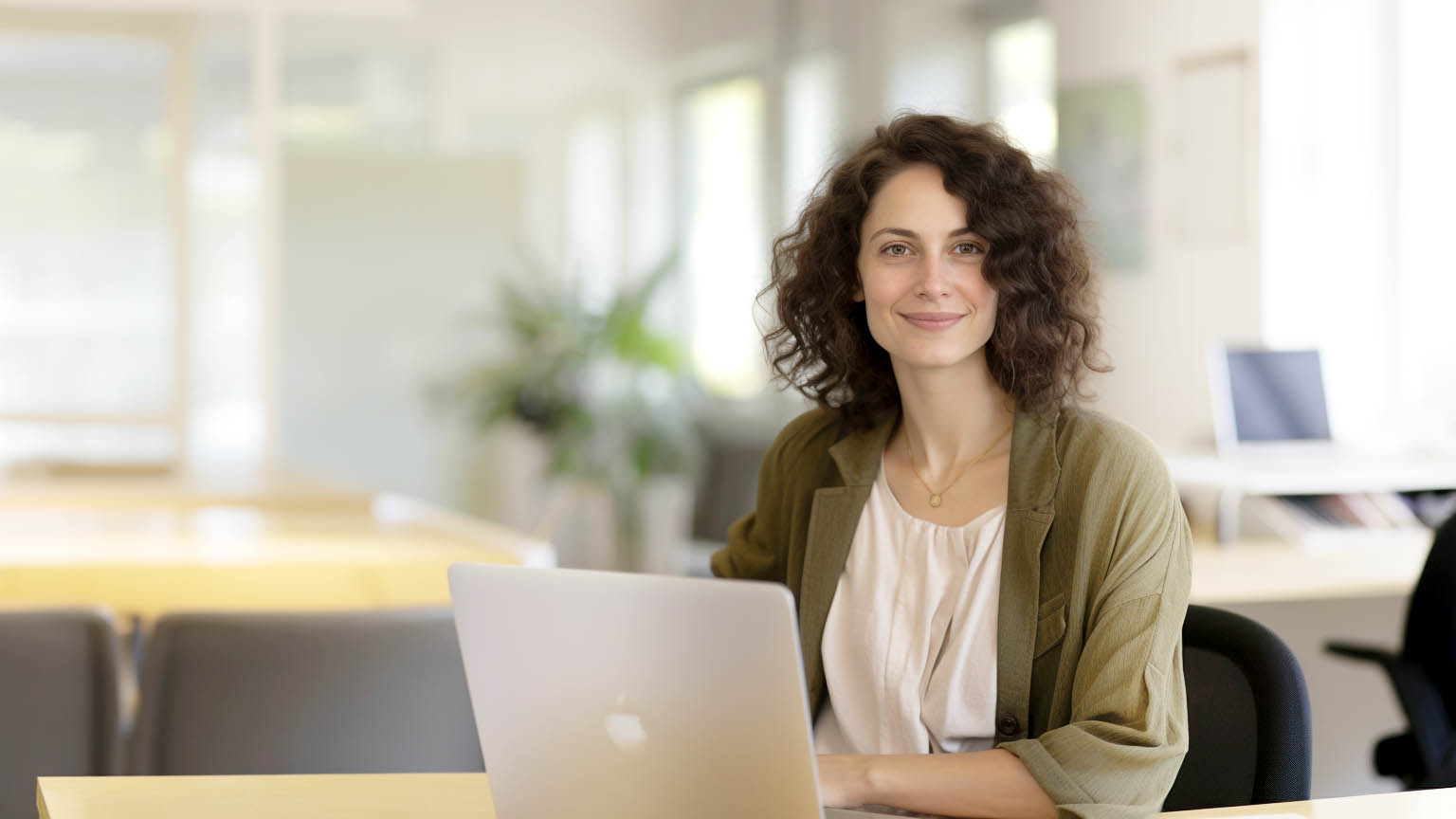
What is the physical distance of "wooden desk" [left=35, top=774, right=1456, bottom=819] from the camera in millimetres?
1297

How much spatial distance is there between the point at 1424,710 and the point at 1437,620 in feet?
0.50

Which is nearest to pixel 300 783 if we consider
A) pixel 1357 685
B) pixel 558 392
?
pixel 1357 685

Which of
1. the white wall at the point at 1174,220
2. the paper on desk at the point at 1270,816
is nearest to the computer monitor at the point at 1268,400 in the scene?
the white wall at the point at 1174,220

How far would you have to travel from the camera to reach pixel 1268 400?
3502mm

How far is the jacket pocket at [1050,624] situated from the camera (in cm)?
138

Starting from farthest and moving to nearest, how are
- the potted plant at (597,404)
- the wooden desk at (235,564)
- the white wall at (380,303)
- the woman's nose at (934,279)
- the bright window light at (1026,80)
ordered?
the potted plant at (597,404)
the white wall at (380,303)
the bright window light at (1026,80)
the wooden desk at (235,564)
the woman's nose at (934,279)

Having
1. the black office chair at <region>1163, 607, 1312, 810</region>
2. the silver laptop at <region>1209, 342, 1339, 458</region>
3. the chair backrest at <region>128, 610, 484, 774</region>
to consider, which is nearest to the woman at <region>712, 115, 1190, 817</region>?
the black office chair at <region>1163, 607, 1312, 810</region>

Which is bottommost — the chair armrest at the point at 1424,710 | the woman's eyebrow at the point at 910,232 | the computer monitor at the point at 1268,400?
the chair armrest at the point at 1424,710

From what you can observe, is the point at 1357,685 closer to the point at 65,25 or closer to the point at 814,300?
the point at 814,300

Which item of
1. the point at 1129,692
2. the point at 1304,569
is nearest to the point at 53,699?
the point at 1129,692

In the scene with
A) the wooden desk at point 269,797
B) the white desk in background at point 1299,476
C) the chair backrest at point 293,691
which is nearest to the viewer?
the wooden desk at point 269,797

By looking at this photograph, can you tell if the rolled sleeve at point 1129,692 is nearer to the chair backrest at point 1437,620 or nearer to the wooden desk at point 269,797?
the wooden desk at point 269,797

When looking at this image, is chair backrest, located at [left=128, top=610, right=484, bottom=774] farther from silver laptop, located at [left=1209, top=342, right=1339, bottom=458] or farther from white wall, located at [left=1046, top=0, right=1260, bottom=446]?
white wall, located at [left=1046, top=0, right=1260, bottom=446]

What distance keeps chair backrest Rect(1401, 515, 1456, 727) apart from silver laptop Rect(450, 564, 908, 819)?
5.76 feet
